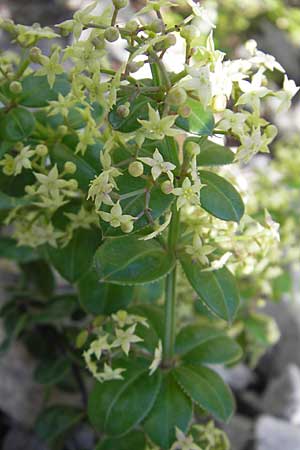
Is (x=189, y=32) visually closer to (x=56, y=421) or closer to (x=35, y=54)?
(x=35, y=54)

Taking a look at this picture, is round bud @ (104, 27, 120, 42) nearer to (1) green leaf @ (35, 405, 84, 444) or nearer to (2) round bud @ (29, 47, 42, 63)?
(2) round bud @ (29, 47, 42, 63)

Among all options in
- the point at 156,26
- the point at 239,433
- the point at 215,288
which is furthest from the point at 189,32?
the point at 239,433

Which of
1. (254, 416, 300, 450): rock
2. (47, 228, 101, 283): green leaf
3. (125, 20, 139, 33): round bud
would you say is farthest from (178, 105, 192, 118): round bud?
(254, 416, 300, 450): rock

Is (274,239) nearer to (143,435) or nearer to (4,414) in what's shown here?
(143,435)

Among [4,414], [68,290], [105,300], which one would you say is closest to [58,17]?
[68,290]

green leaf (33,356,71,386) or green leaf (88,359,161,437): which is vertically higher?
green leaf (88,359,161,437)

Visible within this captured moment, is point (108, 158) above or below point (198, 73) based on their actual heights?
below
